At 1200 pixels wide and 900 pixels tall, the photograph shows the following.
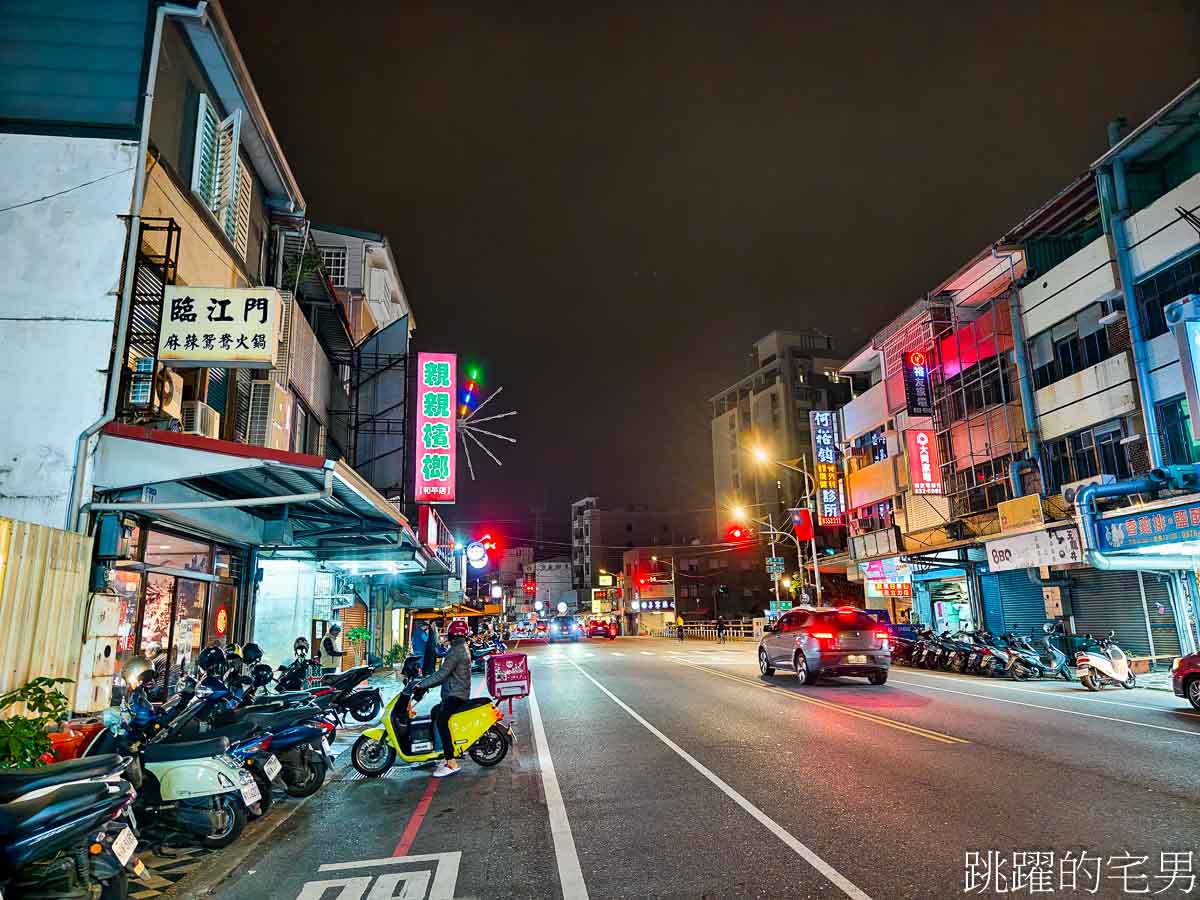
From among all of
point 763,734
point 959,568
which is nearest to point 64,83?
point 763,734

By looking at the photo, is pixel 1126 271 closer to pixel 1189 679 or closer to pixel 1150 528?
pixel 1150 528

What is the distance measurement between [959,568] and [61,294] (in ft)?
99.9

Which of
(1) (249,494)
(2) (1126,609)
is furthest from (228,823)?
(2) (1126,609)

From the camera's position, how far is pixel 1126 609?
22.1m

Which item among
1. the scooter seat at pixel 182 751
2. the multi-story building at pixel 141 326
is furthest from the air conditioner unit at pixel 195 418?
the scooter seat at pixel 182 751

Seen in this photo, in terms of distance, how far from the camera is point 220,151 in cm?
1323

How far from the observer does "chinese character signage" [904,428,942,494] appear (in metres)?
29.7

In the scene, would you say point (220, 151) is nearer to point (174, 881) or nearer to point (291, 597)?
point (291, 597)

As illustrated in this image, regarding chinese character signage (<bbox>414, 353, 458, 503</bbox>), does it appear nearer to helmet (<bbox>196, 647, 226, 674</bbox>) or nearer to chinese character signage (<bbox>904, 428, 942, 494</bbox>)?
helmet (<bbox>196, 647, 226, 674</bbox>)

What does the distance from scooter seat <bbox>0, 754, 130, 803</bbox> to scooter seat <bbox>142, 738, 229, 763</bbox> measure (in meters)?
1.37

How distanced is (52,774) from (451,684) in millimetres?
4936

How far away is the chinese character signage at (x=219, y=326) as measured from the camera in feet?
32.3

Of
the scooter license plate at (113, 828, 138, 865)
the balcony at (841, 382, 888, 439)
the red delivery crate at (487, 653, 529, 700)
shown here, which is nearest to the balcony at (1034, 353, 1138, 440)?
the balcony at (841, 382, 888, 439)

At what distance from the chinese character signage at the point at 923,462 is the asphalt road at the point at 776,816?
1843 cm
